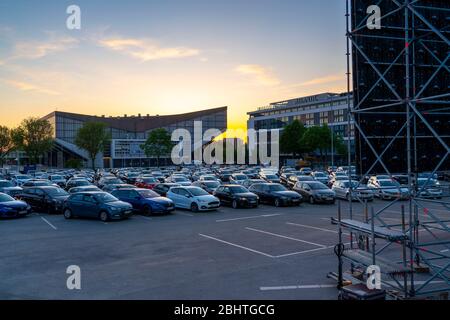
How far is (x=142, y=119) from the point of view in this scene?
12756 cm

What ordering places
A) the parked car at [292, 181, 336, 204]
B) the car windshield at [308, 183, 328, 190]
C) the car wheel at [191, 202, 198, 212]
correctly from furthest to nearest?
the car windshield at [308, 183, 328, 190], the parked car at [292, 181, 336, 204], the car wheel at [191, 202, 198, 212]

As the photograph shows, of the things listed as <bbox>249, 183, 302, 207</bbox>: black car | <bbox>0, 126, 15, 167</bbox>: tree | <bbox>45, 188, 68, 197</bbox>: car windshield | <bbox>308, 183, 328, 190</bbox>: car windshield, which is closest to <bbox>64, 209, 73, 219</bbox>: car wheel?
<bbox>45, 188, 68, 197</bbox>: car windshield

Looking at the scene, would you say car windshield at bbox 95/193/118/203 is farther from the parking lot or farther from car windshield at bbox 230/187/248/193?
car windshield at bbox 230/187/248/193

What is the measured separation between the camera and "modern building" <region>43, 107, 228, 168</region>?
4363 inches

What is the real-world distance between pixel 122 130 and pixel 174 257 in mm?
115722

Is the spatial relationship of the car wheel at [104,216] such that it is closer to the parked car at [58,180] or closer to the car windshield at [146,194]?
the car windshield at [146,194]

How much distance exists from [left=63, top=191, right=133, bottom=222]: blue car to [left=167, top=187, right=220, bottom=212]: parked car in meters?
3.81

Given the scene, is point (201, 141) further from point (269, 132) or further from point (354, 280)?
point (354, 280)

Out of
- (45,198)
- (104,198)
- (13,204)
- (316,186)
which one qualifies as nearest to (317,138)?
(316,186)

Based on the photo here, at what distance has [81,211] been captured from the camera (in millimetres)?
20453
